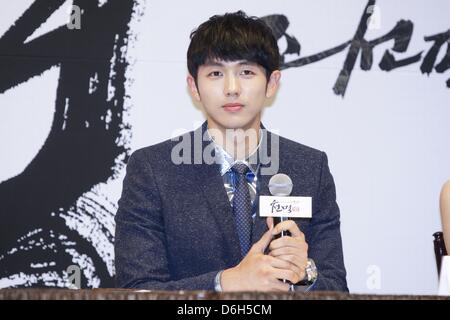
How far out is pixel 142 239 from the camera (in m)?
2.07

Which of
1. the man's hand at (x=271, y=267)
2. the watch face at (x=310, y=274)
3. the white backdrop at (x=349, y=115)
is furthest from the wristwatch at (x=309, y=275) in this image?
the white backdrop at (x=349, y=115)

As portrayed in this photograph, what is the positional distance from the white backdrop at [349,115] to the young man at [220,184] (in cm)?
63

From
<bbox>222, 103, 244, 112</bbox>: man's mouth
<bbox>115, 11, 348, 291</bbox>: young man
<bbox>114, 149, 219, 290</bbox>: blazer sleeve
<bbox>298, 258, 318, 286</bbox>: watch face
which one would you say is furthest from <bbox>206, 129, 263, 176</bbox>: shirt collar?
<bbox>298, 258, 318, 286</bbox>: watch face

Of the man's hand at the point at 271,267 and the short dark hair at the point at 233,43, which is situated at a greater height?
the short dark hair at the point at 233,43

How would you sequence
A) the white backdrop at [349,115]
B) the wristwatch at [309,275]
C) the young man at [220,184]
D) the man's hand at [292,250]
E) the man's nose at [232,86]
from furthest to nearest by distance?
the white backdrop at [349,115] < the man's nose at [232,86] < the young man at [220,184] < the wristwatch at [309,275] < the man's hand at [292,250]

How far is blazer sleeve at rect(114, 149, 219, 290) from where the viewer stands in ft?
6.48

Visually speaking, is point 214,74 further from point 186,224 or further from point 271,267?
point 271,267

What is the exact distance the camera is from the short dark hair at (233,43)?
224 cm

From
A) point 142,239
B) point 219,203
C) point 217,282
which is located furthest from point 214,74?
point 217,282

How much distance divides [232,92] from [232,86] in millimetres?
24

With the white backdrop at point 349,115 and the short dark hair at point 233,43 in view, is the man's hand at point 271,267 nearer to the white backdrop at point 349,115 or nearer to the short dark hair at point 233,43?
the short dark hair at point 233,43
